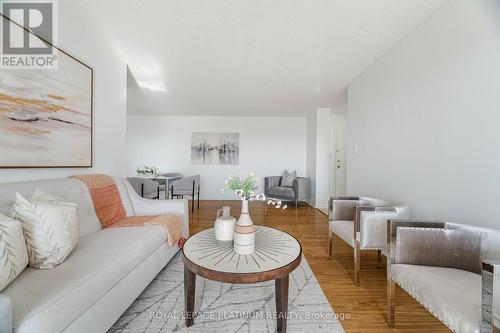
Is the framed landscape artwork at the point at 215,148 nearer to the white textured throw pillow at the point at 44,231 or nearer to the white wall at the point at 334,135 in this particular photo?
the white wall at the point at 334,135

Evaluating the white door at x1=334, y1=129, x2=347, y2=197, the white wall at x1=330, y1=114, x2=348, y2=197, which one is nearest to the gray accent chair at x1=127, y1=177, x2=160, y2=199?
the white wall at x1=330, y1=114, x2=348, y2=197

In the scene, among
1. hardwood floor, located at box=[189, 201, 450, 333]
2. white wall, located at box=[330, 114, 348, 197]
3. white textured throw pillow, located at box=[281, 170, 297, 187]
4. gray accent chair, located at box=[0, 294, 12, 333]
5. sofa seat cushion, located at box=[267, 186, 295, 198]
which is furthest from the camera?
white wall, located at box=[330, 114, 348, 197]

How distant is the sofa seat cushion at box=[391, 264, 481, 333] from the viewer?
869mm

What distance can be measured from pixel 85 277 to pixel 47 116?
1405mm

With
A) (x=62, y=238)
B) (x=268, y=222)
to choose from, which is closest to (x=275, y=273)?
(x=62, y=238)

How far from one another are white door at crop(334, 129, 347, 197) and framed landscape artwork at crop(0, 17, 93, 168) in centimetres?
491

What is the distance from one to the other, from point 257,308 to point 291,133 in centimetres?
464

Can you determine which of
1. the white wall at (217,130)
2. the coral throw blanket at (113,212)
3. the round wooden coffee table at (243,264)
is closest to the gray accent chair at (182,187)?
the white wall at (217,130)

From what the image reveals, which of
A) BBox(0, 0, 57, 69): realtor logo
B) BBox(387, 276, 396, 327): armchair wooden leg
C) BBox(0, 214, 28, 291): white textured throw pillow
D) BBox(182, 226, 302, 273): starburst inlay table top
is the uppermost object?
BBox(0, 0, 57, 69): realtor logo

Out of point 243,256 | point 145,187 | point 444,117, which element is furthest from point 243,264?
point 145,187

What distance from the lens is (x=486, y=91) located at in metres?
1.30

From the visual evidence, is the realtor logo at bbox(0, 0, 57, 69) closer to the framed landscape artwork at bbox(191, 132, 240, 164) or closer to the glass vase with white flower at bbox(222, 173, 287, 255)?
the glass vase with white flower at bbox(222, 173, 287, 255)

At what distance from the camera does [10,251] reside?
0.91 metres

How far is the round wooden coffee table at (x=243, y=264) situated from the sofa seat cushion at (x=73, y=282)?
1.29 ft
